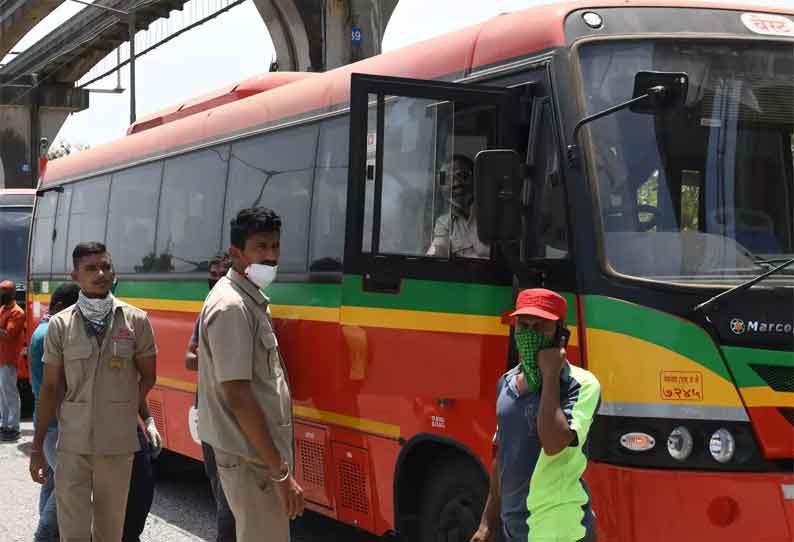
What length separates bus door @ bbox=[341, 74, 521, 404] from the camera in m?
5.99

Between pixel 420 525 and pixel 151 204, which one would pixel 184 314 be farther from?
pixel 420 525

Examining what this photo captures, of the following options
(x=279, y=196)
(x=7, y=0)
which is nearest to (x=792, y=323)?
(x=279, y=196)

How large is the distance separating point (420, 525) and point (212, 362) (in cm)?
207

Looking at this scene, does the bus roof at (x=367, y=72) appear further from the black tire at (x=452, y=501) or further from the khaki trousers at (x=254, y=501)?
the khaki trousers at (x=254, y=501)

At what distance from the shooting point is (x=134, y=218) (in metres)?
11.2

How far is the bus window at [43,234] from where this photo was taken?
553 inches

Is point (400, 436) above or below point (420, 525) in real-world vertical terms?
above

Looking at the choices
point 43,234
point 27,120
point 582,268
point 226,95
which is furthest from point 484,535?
point 27,120

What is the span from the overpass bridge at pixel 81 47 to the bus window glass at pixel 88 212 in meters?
9.06

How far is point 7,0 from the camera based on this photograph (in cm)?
3706

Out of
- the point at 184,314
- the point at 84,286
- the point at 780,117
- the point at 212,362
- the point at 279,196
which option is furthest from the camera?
the point at 184,314

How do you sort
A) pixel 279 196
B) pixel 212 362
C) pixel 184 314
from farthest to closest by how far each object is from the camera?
pixel 184 314 < pixel 279 196 < pixel 212 362

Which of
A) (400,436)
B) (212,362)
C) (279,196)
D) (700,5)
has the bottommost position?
(400,436)

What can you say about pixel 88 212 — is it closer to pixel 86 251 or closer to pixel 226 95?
pixel 226 95
